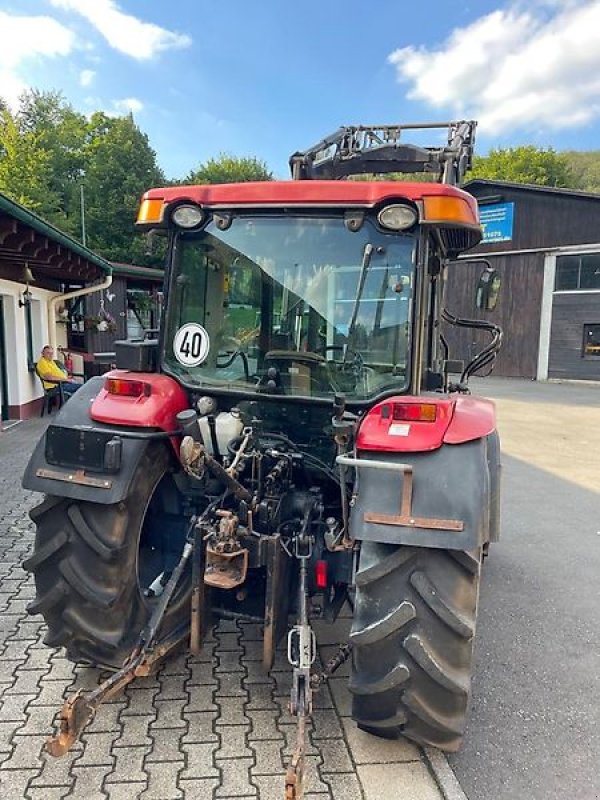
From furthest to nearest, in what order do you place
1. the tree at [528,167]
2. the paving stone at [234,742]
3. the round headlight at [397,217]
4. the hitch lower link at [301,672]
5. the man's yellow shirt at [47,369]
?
the tree at [528,167]
the man's yellow shirt at [47,369]
the round headlight at [397,217]
the paving stone at [234,742]
the hitch lower link at [301,672]

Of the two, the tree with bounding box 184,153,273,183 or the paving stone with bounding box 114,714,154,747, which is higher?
the tree with bounding box 184,153,273,183

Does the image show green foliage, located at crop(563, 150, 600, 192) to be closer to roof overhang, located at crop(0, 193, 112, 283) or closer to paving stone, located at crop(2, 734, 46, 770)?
roof overhang, located at crop(0, 193, 112, 283)

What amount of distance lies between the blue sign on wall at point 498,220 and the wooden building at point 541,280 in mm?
34

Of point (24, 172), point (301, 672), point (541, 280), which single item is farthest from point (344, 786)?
point (24, 172)

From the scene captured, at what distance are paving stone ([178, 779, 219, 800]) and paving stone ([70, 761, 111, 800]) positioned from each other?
10.8 inches

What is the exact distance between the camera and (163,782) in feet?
6.85

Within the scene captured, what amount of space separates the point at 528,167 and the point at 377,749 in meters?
41.7

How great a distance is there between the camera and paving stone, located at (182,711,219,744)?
2.32 m

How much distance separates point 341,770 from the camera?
2.18 meters

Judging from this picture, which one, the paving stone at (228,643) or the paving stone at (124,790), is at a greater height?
the paving stone at (124,790)

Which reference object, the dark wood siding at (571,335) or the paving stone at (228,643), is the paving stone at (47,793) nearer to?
the paving stone at (228,643)

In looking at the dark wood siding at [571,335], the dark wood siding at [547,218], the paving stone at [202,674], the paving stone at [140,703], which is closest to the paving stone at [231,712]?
the paving stone at [202,674]

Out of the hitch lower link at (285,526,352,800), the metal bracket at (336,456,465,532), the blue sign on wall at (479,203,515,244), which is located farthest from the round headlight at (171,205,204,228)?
the blue sign on wall at (479,203,515,244)

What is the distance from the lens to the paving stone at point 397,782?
2.06 meters
